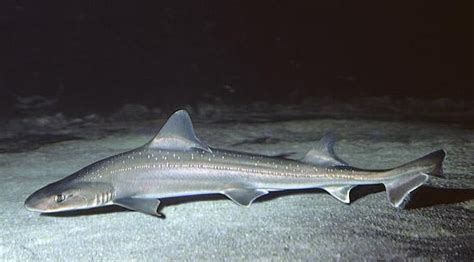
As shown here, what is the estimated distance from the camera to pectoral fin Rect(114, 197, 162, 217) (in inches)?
151

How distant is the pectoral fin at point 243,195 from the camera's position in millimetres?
4070

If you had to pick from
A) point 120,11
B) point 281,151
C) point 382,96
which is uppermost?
point 120,11

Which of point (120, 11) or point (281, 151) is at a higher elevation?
point (120, 11)

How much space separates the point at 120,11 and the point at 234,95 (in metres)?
6.72

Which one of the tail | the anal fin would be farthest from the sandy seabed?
the tail

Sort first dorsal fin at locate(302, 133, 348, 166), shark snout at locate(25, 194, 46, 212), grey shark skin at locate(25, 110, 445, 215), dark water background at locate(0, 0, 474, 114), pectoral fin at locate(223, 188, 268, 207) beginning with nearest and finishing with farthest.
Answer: shark snout at locate(25, 194, 46, 212) < grey shark skin at locate(25, 110, 445, 215) < pectoral fin at locate(223, 188, 268, 207) < first dorsal fin at locate(302, 133, 348, 166) < dark water background at locate(0, 0, 474, 114)

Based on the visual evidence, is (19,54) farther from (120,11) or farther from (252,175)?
(252,175)

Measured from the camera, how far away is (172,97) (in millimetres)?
17141

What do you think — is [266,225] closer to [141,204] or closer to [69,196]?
[141,204]

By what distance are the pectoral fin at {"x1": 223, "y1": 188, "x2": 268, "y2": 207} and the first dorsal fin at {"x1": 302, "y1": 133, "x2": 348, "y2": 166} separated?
0.58 metres

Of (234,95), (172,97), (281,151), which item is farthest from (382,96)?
(281,151)

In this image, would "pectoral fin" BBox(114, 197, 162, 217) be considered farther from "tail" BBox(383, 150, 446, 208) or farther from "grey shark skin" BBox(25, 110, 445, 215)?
"tail" BBox(383, 150, 446, 208)

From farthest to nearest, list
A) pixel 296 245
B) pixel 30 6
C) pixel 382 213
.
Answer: pixel 30 6
pixel 382 213
pixel 296 245

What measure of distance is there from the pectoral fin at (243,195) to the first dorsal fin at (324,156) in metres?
0.58
